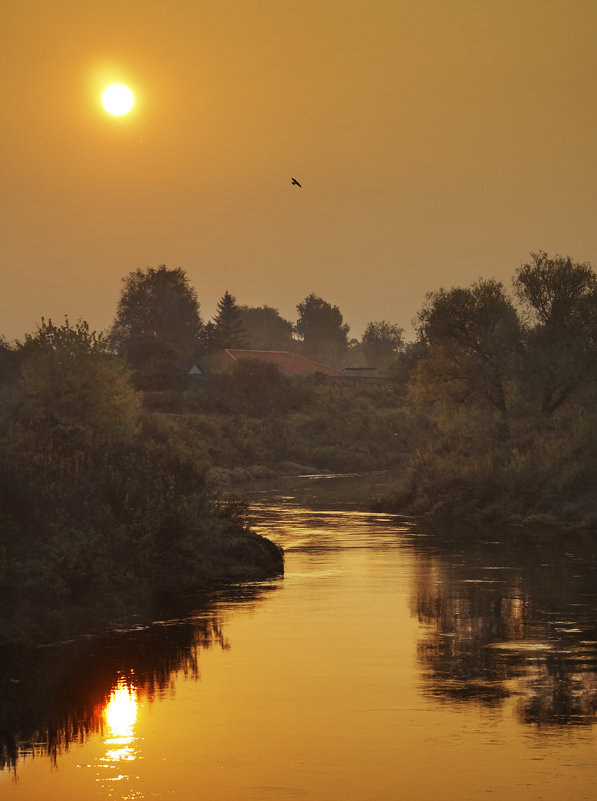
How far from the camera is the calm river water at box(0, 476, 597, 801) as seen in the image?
44.8 ft

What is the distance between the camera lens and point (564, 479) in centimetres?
4359

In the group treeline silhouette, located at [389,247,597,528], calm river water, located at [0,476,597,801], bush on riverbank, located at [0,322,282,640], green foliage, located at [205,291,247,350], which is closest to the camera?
calm river water, located at [0,476,597,801]

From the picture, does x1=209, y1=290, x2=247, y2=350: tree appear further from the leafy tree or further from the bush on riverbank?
the bush on riverbank

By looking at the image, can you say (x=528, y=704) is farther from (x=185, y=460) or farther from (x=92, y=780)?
(x=185, y=460)

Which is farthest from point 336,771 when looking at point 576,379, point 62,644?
point 576,379

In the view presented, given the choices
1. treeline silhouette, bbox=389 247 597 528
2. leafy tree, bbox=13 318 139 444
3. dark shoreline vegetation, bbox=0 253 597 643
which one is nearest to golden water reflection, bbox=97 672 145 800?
dark shoreline vegetation, bbox=0 253 597 643

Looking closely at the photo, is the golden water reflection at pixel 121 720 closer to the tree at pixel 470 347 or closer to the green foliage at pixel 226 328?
the tree at pixel 470 347

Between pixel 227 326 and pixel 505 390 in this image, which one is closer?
pixel 505 390

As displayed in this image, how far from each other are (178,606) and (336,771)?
10.9 metres

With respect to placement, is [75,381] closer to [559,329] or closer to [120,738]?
[559,329]

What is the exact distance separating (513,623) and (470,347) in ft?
110

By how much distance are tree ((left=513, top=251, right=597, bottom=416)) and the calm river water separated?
25430 mm

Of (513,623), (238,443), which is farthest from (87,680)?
(238,443)

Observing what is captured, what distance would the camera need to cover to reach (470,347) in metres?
55.8
